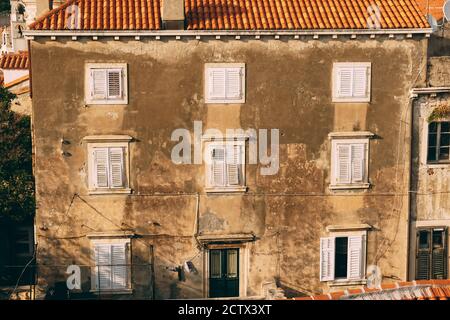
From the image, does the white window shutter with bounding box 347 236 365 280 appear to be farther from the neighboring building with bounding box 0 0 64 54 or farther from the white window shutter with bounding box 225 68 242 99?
the neighboring building with bounding box 0 0 64 54

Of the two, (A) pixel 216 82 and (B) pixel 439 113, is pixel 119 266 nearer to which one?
(A) pixel 216 82

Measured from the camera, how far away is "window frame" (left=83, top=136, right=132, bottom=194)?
1017 inches

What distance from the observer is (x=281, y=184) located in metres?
27.0

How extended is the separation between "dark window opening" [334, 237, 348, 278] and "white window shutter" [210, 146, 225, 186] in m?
5.32

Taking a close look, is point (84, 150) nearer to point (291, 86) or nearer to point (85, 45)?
point (85, 45)

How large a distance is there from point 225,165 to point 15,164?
9018 mm

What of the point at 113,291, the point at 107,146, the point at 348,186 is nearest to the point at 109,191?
the point at 107,146

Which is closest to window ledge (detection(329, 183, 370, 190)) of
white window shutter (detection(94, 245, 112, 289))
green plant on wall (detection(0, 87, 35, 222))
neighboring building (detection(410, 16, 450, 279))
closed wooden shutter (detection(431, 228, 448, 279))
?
neighboring building (detection(410, 16, 450, 279))

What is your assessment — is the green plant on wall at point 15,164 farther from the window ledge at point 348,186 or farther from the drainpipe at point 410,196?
the drainpipe at point 410,196

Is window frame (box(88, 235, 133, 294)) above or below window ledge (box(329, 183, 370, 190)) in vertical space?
below

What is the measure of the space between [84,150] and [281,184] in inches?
295

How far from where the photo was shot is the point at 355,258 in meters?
27.6

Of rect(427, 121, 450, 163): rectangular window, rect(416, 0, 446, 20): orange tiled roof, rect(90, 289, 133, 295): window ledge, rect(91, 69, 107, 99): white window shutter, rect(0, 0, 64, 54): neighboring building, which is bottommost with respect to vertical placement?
rect(90, 289, 133, 295): window ledge
